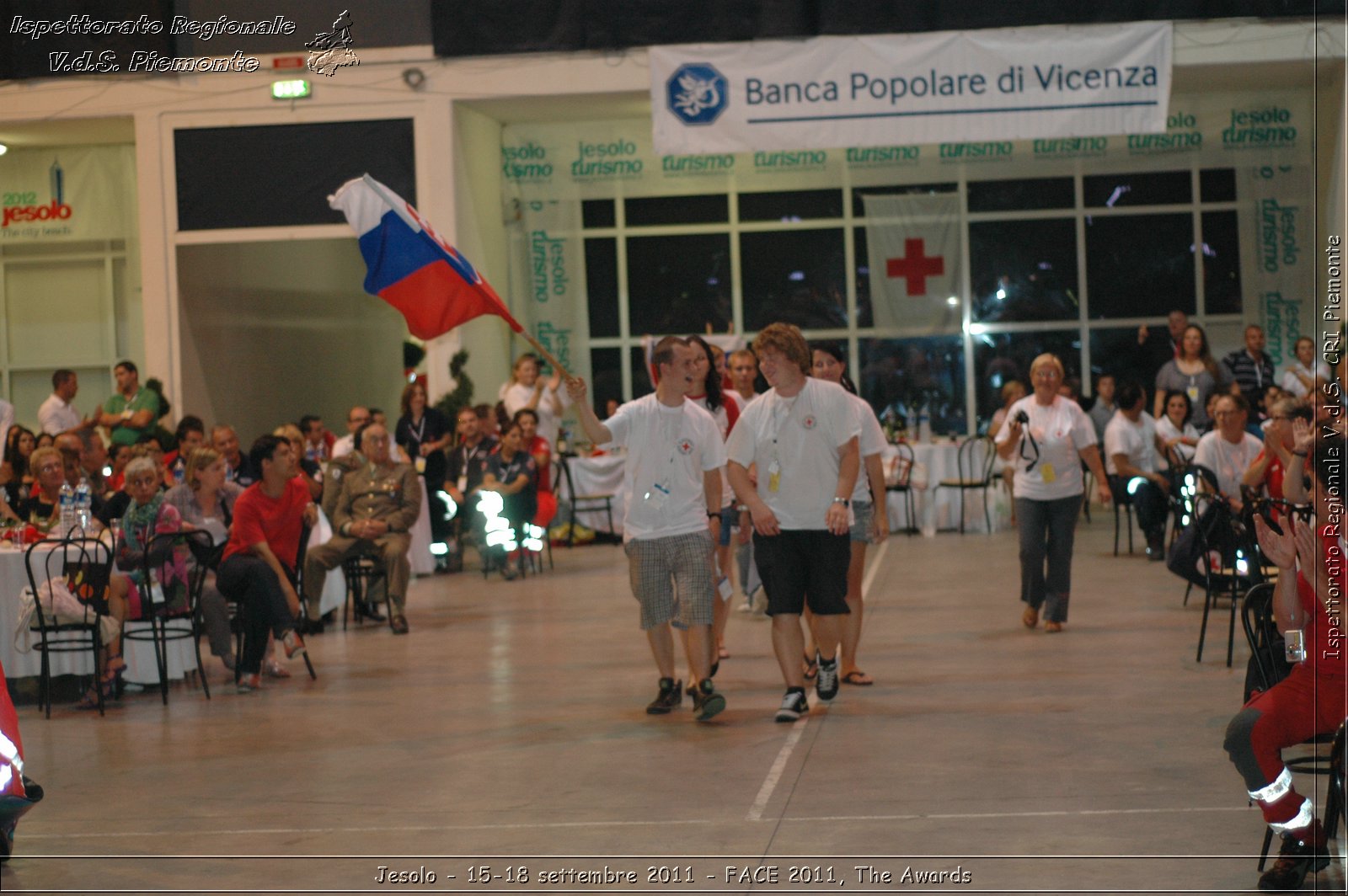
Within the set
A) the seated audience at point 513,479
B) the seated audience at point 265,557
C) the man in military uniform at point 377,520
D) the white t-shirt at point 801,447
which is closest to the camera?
the white t-shirt at point 801,447

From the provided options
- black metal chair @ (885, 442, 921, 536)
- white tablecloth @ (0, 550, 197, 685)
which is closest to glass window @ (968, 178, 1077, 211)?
black metal chair @ (885, 442, 921, 536)

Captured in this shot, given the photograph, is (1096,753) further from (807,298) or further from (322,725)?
(807,298)

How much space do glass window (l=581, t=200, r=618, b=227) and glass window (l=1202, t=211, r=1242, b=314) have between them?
6.90m

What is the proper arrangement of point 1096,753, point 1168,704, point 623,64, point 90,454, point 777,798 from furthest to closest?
point 623,64 → point 90,454 → point 1168,704 → point 1096,753 → point 777,798

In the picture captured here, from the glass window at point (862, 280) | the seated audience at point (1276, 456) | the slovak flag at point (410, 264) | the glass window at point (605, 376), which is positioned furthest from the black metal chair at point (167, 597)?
the glass window at point (862, 280)

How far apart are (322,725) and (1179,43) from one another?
11162 mm

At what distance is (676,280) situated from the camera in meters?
17.5

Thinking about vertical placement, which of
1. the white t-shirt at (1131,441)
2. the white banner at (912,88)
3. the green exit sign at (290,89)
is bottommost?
the white t-shirt at (1131,441)

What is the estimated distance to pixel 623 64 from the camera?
Result: 14.4 meters

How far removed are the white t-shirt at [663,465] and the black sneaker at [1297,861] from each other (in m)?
2.92

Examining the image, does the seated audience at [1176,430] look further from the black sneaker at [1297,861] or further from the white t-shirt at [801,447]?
the black sneaker at [1297,861]

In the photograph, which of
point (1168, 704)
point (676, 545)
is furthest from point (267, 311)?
point (1168, 704)

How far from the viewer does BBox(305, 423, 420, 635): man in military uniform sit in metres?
9.17

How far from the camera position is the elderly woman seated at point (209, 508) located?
7.53m
